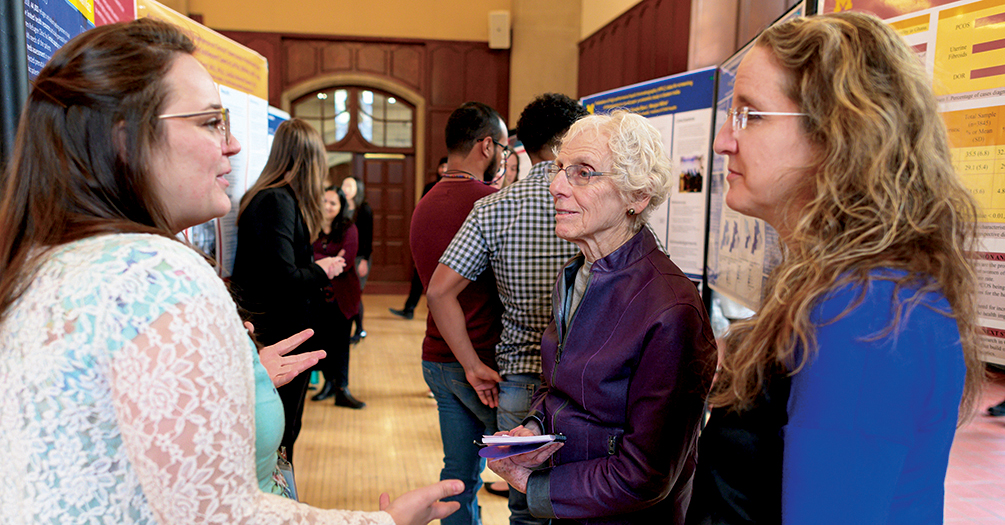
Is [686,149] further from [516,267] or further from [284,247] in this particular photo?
[284,247]

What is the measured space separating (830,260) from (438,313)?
1523mm

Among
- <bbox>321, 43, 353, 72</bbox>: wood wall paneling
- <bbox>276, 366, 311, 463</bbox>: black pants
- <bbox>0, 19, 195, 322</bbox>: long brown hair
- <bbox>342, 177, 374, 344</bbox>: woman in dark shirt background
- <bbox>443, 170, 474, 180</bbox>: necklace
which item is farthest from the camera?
<bbox>321, 43, 353, 72</bbox>: wood wall paneling

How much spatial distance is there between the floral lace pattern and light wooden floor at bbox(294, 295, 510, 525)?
2.49m

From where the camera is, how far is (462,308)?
2318mm

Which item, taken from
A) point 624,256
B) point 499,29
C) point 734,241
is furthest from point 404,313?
point 624,256

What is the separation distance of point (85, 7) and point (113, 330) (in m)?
1.45

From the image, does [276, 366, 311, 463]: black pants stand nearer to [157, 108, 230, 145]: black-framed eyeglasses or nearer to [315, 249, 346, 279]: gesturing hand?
[315, 249, 346, 279]: gesturing hand

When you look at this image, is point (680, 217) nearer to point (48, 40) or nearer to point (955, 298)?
point (955, 298)

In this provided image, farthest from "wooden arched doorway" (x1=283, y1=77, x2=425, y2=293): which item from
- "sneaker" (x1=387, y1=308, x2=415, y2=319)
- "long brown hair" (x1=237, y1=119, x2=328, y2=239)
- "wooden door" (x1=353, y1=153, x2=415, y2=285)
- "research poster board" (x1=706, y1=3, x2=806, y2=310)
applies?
"research poster board" (x1=706, y1=3, x2=806, y2=310)

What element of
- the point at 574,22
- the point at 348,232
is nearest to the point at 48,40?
the point at 348,232

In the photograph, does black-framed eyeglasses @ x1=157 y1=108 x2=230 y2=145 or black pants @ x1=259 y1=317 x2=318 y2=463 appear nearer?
black-framed eyeglasses @ x1=157 y1=108 x2=230 y2=145

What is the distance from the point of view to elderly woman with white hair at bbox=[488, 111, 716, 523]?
1.36 meters

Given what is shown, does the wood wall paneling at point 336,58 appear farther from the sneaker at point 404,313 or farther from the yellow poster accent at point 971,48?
the yellow poster accent at point 971,48

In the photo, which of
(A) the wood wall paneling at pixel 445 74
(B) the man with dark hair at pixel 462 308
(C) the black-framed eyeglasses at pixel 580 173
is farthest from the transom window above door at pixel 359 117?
(C) the black-framed eyeglasses at pixel 580 173
